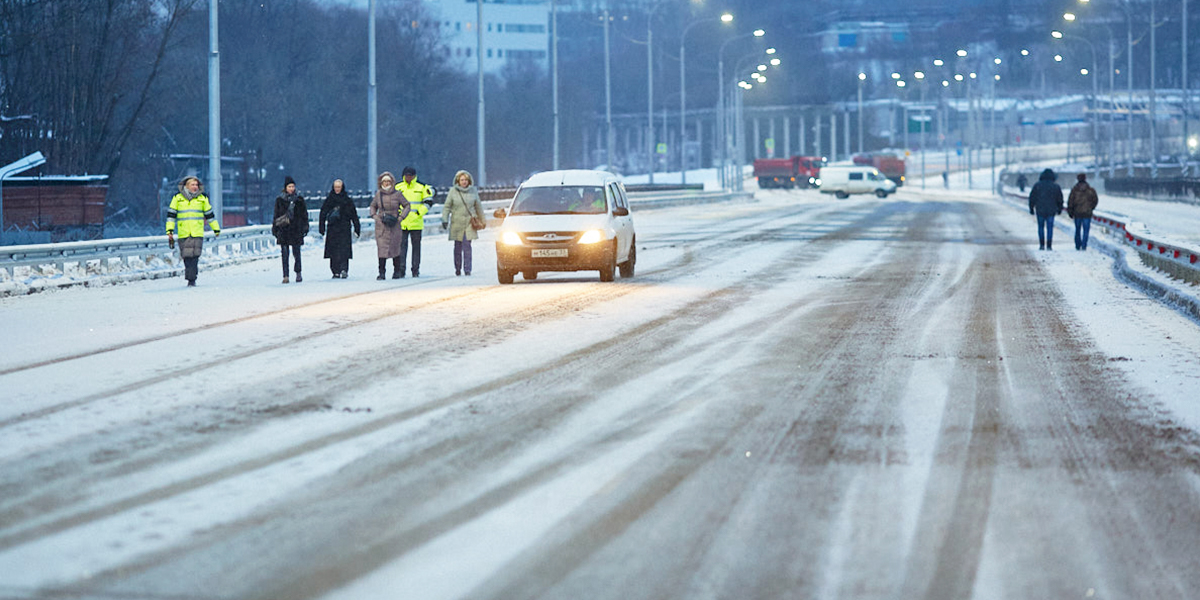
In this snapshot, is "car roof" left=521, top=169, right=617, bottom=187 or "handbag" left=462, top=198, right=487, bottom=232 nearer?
"car roof" left=521, top=169, right=617, bottom=187

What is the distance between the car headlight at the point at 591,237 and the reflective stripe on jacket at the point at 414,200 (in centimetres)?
268

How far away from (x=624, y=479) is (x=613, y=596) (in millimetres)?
2220

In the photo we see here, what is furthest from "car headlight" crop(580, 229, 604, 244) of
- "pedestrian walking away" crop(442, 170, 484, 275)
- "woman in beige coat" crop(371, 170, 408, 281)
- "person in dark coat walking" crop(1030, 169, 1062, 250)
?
"person in dark coat walking" crop(1030, 169, 1062, 250)

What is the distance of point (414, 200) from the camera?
82.3 feet

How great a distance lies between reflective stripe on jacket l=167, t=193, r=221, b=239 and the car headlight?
A: 513cm

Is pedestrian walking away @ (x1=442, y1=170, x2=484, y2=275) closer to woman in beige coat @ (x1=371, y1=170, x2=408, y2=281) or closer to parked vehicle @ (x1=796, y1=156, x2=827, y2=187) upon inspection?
woman in beige coat @ (x1=371, y1=170, x2=408, y2=281)

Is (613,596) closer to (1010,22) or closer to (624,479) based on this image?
(624,479)

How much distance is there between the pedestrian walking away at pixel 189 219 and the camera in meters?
23.9

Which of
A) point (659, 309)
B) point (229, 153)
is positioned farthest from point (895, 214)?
point (659, 309)

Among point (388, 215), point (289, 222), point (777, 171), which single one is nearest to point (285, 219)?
point (289, 222)

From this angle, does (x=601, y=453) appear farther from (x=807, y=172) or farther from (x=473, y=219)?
(x=807, y=172)

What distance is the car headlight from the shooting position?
23.5 meters

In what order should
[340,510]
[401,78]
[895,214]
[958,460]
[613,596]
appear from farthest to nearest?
1. [401,78]
2. [895,214]
3. [958,460]
4. [340,510]
5. [613,596]

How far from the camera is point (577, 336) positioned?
51.6 ft
